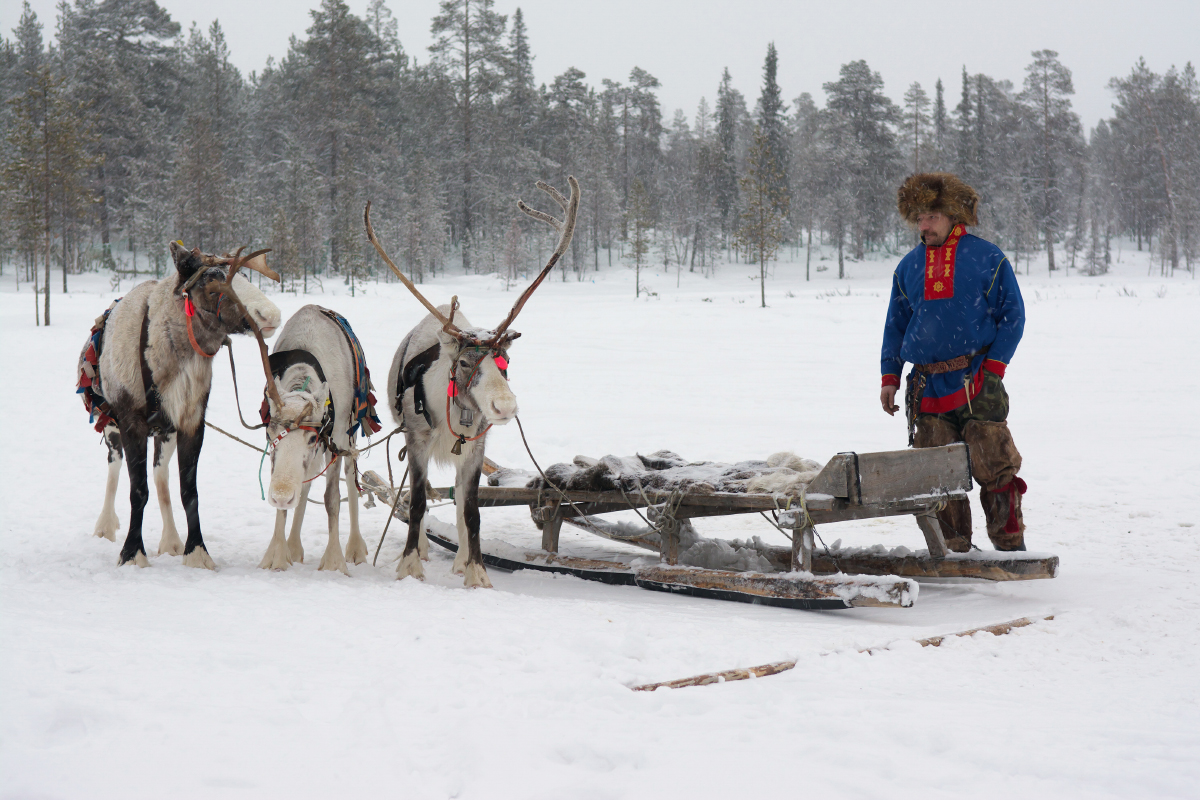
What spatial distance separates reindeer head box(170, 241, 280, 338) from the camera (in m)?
4.84

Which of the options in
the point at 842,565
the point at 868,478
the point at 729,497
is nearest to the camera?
the point at 868,478

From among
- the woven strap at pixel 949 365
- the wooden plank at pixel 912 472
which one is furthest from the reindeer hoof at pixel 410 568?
the woven strap at pixel 949 365

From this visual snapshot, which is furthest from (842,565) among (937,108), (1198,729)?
(937,108)

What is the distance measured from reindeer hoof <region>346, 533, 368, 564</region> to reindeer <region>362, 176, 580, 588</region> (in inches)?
23.7

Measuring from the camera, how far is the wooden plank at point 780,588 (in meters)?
4.05

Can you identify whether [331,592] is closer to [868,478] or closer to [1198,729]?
[868,478]

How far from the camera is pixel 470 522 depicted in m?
5.15

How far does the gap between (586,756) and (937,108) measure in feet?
Answer: 218

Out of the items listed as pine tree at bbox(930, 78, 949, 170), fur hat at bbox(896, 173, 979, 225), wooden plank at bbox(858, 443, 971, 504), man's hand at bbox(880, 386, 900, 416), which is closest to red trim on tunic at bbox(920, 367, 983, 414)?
man's hand at bbox(880, 386, 900, 416)

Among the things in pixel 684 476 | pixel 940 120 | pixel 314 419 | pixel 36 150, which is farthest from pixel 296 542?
pixel 940 120

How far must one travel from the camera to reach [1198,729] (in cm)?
260

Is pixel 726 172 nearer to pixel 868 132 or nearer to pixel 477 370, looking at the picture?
pixel 868 132

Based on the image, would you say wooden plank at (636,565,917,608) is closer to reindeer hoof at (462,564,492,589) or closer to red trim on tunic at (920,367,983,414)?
reindeer hoof at (462,564,492,589)

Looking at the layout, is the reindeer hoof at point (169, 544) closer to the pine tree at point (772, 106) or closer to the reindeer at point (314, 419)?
the reindeer at point (314, 419)
